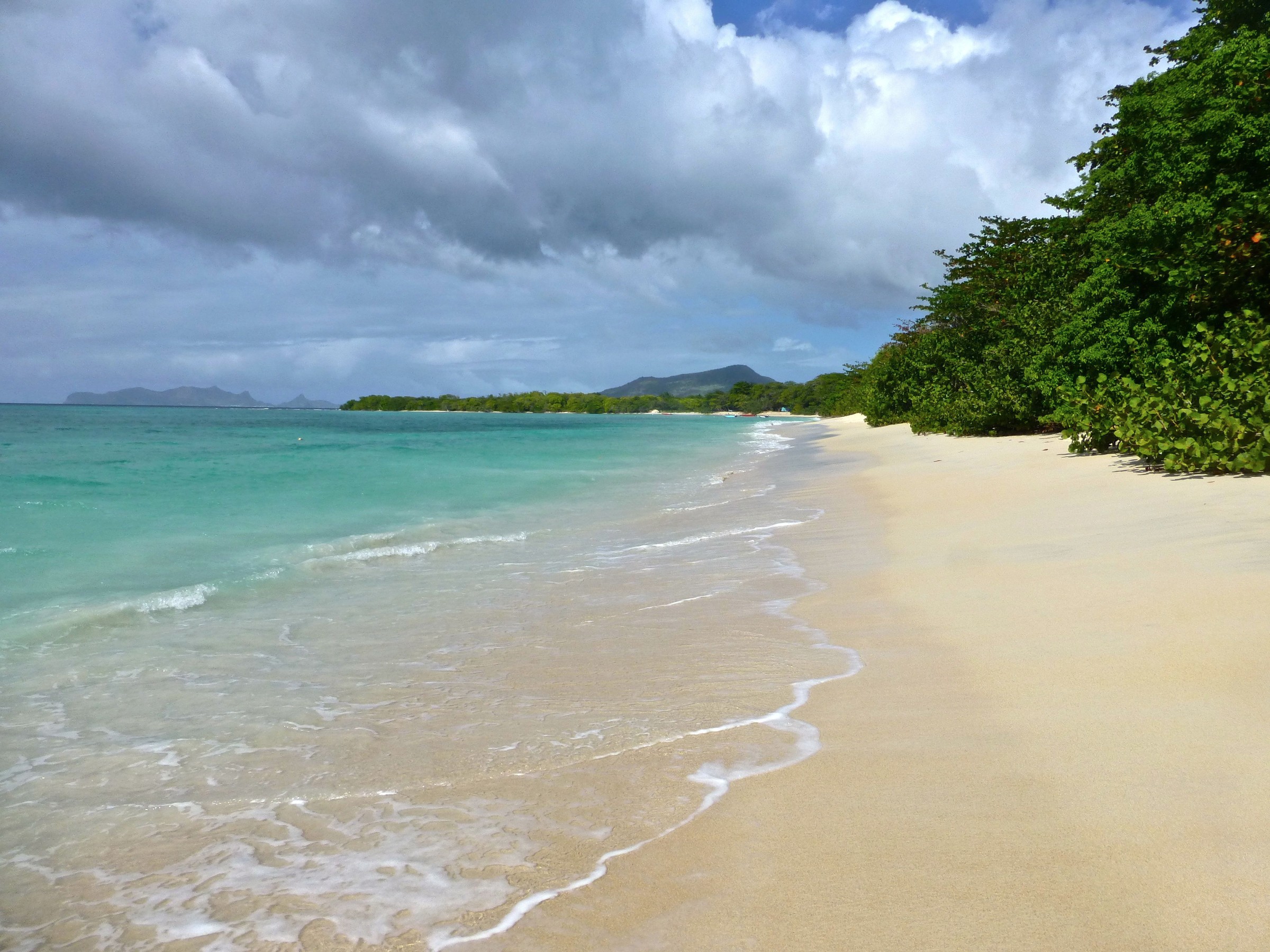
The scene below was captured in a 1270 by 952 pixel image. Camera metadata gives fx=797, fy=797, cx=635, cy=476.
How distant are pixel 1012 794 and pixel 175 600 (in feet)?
24.5

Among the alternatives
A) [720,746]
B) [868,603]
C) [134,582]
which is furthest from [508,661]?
[134,582]

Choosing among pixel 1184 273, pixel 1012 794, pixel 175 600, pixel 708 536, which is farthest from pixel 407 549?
pixel 1184 273

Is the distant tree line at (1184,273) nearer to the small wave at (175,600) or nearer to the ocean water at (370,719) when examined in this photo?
the ocean water at (370,719)

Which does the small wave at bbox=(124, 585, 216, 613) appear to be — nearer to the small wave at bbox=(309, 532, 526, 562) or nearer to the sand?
the small wave at bbox=(309, 532, 526, 562)

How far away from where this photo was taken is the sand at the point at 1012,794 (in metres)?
2.16

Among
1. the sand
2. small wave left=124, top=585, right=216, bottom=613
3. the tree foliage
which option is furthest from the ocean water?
the tree foliage

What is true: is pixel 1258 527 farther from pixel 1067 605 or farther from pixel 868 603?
A: pixel 868 603

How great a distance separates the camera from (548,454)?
115ft

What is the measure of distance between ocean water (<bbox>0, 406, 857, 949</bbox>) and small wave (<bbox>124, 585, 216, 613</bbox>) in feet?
0.13

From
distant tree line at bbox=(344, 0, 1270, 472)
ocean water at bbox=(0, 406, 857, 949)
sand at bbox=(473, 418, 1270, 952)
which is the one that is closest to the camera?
sand at bbox=(473, 418, 1270, 952)

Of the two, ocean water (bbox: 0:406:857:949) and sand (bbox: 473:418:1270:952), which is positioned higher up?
sand (bbox: 473:418:1270:952)

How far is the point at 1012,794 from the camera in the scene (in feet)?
9.23

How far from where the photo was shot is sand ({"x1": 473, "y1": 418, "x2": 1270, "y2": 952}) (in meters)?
2.16

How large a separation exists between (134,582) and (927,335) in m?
34.1
